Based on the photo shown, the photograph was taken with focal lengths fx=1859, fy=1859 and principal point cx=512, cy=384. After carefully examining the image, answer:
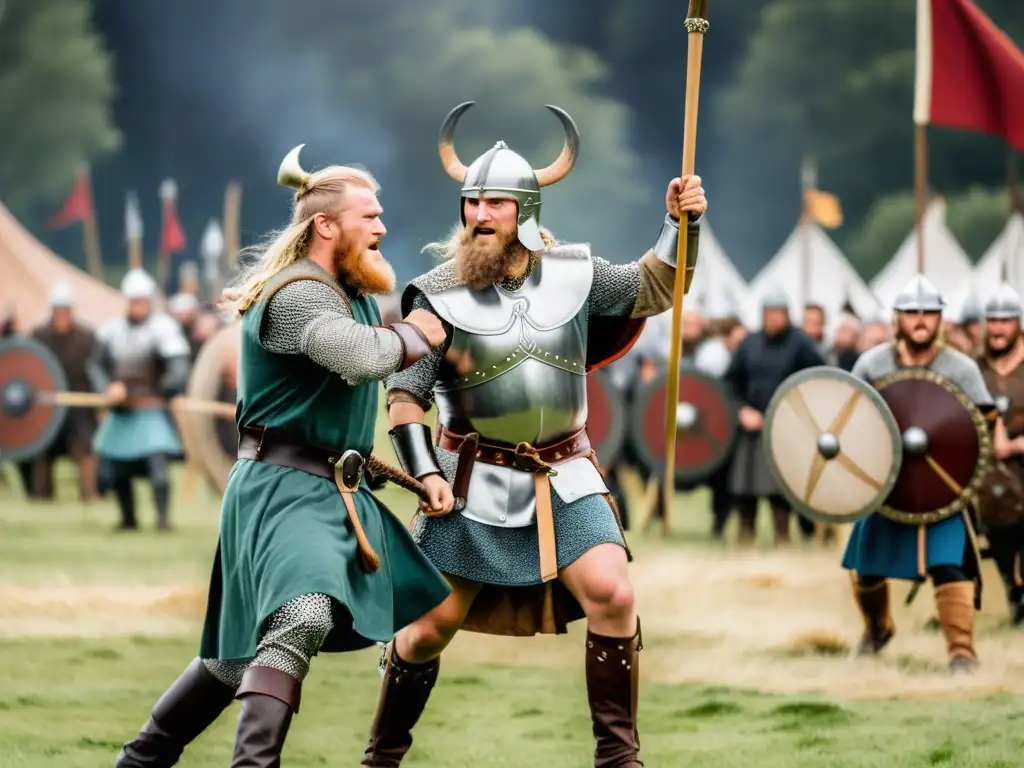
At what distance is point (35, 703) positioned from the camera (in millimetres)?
5520

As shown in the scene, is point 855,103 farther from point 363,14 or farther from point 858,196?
point 363,14

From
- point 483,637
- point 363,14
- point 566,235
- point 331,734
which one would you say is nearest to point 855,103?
point 566,235

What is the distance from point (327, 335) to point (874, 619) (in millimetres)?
3367

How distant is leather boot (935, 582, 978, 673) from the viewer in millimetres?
6082

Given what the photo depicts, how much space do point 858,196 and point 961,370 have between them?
24.8 metres

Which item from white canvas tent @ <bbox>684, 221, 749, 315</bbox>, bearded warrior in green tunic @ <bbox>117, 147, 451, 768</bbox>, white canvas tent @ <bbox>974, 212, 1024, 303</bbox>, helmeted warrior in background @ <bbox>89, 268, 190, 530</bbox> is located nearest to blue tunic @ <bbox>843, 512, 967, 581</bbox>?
bearded warrior in green tunic @ <bbox>117, 147, 451, 768</bbox>

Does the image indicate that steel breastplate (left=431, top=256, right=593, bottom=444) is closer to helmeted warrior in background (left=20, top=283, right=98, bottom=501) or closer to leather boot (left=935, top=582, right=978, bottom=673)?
leather boot (left=935, top=582, right=978, bottom=673)

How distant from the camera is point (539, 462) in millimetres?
4289

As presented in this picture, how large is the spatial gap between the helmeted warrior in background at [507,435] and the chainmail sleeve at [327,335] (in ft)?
1.94

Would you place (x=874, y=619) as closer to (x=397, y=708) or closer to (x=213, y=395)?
(x=397, y=708)

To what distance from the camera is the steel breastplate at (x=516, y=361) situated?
430 centimetres

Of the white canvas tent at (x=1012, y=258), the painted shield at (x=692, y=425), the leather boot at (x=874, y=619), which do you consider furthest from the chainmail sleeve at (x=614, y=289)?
the white canvas tent at (x=1012, y=258)

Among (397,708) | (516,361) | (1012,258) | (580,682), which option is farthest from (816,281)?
(397,708)

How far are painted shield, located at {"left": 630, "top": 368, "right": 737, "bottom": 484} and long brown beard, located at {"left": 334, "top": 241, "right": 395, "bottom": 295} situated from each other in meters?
6.75
